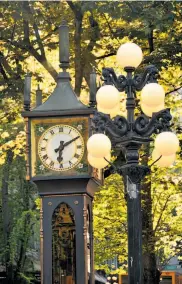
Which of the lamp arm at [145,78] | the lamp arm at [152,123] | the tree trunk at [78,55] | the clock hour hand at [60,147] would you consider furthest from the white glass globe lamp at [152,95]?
the tree trunk at [78,55]

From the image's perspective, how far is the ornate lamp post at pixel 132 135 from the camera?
9516mm

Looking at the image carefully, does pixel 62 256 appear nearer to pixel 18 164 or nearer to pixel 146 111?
pixel 146 111

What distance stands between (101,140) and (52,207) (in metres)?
1.41

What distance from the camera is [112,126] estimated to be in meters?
9.73

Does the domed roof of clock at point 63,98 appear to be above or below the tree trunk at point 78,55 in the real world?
below

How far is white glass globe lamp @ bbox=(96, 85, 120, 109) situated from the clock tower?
97 cm

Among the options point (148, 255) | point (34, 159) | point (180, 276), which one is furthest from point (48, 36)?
point (180, 276)

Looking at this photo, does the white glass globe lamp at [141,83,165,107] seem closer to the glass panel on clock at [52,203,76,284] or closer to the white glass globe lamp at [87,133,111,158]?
A: the white glass globe lamp at [87,133,111,158]

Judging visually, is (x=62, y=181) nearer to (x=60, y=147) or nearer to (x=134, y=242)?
(x=60, y=147)

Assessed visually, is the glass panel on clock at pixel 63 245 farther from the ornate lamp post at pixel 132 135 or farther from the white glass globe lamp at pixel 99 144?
the white glass globe lamp at pixel 99 144

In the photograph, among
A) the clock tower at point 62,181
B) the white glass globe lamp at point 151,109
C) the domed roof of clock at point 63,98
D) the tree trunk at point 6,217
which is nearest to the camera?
the white glass globe lamp at point 151,109

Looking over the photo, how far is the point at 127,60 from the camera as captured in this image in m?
9.95

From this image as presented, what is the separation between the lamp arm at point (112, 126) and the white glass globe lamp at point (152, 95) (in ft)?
1.02

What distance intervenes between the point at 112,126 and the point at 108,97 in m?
0.29
